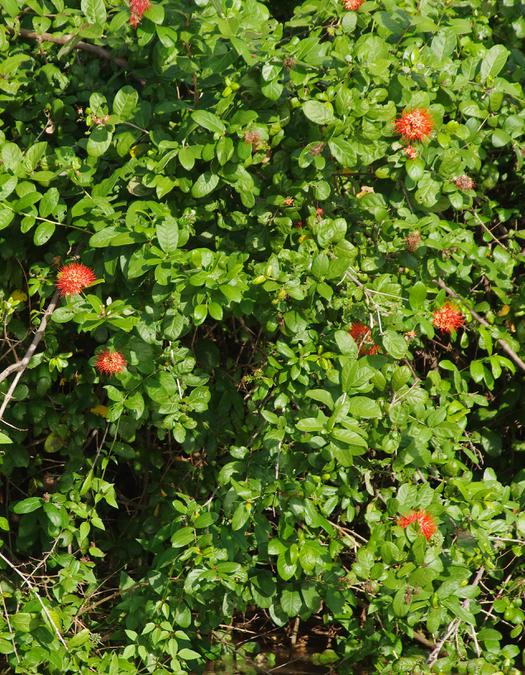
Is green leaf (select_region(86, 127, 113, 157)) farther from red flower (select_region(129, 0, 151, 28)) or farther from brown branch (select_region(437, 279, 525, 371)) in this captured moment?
brown branch (select_region(437, 279, 525, 371))

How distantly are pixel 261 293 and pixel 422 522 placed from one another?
71cm

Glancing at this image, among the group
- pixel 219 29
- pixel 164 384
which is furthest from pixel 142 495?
pixel 219 29

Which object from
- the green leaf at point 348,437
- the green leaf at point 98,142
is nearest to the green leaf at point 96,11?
the green leaf at point 98,142

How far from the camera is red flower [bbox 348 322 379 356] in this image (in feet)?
7.84

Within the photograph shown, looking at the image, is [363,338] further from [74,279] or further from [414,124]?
[74,279]

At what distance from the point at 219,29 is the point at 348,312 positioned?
765 mm

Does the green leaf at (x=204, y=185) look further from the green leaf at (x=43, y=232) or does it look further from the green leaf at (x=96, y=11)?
the green leaf at (x=96, y=11)

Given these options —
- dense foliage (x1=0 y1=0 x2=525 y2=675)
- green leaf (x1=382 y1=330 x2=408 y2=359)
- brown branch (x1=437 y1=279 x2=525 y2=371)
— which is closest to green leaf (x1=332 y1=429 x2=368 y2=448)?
dense foliage (x1=0 y1=0 x2=525 y2=675)

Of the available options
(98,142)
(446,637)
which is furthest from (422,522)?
(98,142)

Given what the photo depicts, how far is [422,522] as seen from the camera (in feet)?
7.80

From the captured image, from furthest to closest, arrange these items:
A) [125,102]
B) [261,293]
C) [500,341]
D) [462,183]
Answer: [500,341]
[462,183]
[125,102]
[261,293]

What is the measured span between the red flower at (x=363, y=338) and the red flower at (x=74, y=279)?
688 millimetres

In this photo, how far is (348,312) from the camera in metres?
2.40

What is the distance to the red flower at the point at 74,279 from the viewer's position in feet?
7.72
